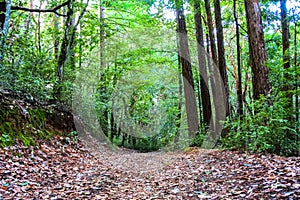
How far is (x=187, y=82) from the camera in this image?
11.8 m

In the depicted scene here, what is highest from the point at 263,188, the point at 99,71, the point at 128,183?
the point at 99,71

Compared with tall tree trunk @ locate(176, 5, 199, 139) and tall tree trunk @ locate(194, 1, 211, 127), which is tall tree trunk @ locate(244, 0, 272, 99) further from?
tall tree trunk @ locate(176, 5, 199, 139)

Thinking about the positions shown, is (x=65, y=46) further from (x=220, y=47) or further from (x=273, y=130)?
(x=273, y=130)

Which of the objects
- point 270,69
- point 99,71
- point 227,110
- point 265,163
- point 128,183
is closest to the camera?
point 265,163

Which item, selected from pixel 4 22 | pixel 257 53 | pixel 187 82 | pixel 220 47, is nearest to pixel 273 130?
pixel 257 53

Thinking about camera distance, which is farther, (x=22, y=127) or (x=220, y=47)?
(x=220, y=47)

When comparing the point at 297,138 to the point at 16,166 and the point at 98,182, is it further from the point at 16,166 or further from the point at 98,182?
the point at 16,166

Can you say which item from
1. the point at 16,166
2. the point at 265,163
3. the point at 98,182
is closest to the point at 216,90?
the point at 265,163

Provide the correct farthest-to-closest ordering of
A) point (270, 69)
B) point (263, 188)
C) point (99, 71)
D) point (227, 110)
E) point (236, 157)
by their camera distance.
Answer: point (99, 71) < point (227, 110) < point (270, 69) < point (236, 157) < point (263, 188)

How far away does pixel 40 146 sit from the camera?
656 centimetres

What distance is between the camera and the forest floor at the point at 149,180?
11.8 ft

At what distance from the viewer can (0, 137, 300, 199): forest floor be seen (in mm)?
3611

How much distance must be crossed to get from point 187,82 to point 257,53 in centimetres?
522

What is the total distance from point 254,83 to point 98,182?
14.2ft
